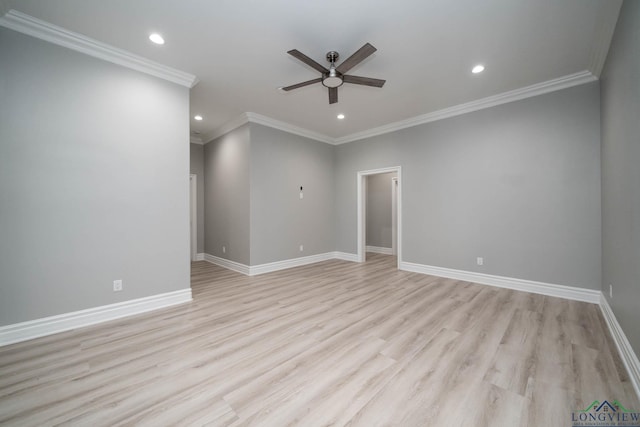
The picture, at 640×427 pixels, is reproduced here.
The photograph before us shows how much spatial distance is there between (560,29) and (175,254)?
4.94 m

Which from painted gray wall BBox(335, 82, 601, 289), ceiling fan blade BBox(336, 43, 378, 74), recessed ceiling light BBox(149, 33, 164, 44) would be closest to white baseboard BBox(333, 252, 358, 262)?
painted gray wall BBox(335, 82, 601, 289)

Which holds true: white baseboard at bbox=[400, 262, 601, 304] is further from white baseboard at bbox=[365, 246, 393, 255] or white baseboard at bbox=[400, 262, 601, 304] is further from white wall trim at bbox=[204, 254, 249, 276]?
white wall trim at bbox=[204, 254, 249, 276]

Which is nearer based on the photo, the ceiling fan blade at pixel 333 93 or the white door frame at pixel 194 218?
the ceiling fan blade at pixel 333 93

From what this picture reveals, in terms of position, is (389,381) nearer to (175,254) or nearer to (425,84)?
(175,254)

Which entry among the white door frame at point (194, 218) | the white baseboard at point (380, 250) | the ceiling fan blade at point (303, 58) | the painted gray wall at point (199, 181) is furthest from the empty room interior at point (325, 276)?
the white baseboard at point (380, 250)

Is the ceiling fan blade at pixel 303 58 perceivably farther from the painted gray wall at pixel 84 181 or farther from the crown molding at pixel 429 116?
the crown molding at pixel 429 116

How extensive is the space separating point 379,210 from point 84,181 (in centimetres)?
619

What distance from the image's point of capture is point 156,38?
255cm

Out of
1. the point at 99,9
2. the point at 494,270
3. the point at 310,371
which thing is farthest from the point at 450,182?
the point at 99,9

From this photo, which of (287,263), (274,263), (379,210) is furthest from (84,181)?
(379,210)

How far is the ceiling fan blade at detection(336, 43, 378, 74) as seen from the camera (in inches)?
86.9

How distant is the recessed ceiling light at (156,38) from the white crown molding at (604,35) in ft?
13.6

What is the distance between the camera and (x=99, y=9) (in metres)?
2.18

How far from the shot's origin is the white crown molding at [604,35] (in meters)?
2.12
